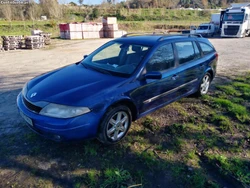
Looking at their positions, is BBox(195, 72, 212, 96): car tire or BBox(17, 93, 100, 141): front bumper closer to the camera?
BBox(17, 93, 100, 141): front bumper

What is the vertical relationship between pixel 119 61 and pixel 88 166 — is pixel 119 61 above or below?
above

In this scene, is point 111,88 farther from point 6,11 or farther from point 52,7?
point 52,7

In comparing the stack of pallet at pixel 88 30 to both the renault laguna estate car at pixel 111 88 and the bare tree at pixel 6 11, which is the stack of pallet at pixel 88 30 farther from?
the renault laguna estate car at pixel 111 88

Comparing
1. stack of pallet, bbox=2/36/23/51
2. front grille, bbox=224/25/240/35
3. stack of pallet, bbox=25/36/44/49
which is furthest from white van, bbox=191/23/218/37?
stack of pallet, bbox=2/36/23/51

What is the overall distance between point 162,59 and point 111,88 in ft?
4.25

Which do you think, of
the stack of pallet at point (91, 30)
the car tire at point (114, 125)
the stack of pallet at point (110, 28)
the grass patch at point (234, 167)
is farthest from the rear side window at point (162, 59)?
the stack of pallet at point (110, 28)

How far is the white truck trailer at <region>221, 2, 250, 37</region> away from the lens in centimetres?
2419

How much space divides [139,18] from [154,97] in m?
54.0

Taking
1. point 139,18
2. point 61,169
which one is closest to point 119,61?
point 61,169

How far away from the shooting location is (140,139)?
3.34 metres

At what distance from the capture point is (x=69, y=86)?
9.98ft

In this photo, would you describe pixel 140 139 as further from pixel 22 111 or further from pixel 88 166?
pixel 22 111

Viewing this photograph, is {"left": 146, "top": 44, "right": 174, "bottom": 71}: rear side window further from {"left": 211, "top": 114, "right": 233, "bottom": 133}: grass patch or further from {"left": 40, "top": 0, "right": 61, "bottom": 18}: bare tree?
{"left": 40, "top": 0, "right": 61, "bottom": 18}: bare tree

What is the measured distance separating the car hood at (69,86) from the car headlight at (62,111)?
7cm
